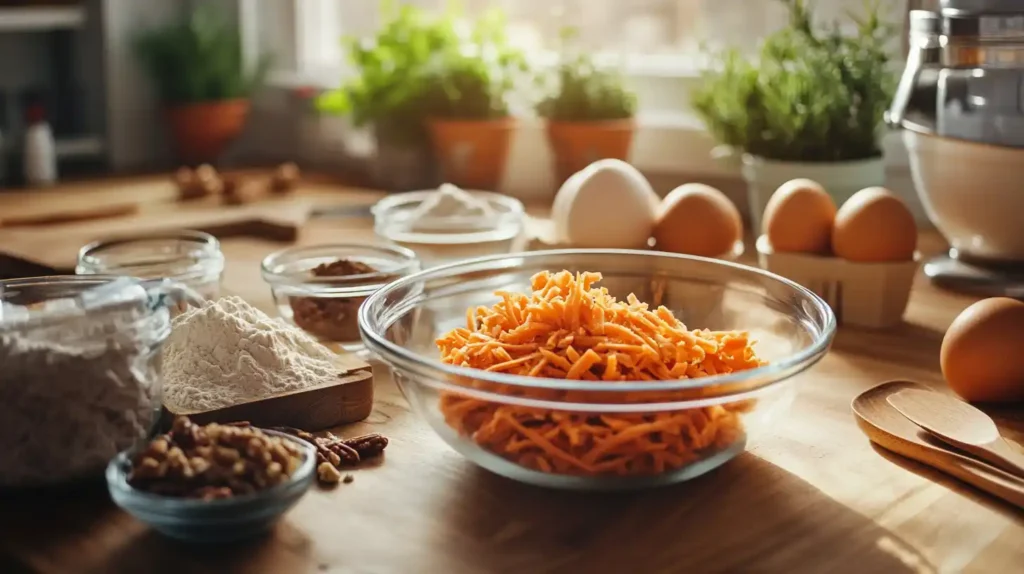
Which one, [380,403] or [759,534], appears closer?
[759,534]

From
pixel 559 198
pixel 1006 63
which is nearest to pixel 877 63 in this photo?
pixel 1006 63

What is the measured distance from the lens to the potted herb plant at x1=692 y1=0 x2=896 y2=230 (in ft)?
5.00

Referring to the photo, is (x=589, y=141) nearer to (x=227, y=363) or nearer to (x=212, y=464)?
(x=227, y=363)

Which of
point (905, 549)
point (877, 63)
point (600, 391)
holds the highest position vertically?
point (877, 63)

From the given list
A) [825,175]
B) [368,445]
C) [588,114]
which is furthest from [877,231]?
[588,114]

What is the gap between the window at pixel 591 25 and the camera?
195 centimetres

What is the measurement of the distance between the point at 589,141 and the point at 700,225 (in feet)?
1.79

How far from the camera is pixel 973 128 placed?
4.24 feet

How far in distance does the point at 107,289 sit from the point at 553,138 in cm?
120

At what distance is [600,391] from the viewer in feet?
2.48

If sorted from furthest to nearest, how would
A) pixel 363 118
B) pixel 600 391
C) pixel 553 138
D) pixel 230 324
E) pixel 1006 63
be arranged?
1. pixel 363 118
2. pixel 553 138
3. pixel 1006 63
4. pixel 230 324
5. pixel 600 391

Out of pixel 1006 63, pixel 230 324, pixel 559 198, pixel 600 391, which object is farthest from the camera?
pixel 559 198

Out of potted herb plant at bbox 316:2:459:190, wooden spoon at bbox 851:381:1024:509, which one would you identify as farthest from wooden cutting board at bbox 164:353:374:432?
potted herb plant at bbox 316:2:459:190

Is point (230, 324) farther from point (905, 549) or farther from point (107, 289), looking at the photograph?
point (905, 549)
